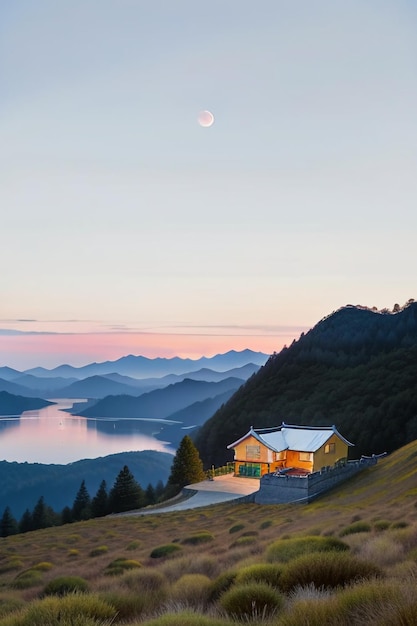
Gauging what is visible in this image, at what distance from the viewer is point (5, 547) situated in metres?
28.2

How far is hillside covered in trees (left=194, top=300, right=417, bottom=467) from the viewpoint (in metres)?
80.1

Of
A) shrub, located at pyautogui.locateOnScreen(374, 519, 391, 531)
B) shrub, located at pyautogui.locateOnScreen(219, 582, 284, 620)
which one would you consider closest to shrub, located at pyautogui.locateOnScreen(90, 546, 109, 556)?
shrub, located at pyautogui.locateOnScreen(374, 519, 391, 531)

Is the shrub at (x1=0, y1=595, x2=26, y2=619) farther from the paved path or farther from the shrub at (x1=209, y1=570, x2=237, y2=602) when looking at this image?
the paved path

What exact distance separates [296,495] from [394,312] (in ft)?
410

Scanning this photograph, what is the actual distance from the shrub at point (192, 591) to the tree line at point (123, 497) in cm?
4055

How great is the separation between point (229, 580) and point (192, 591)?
0.62 m

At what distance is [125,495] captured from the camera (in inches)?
2112

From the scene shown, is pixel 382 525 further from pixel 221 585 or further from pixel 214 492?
pixel 214 492

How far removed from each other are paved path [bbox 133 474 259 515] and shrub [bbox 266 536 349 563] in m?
25.0

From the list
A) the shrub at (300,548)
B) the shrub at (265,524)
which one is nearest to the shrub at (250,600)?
the shrub at (300,548)

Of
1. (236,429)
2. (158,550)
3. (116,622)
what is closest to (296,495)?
(158,550)

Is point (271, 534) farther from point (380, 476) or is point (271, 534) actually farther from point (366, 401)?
point (366, 401)

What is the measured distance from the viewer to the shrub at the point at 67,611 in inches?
278

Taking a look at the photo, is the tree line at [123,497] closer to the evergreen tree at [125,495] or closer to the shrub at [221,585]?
the evergreen tree at [125,495]
